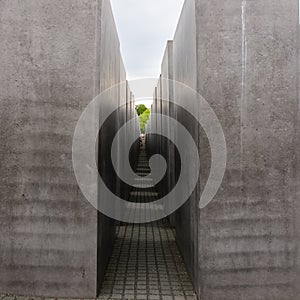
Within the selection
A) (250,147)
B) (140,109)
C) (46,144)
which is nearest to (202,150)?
(250,147)

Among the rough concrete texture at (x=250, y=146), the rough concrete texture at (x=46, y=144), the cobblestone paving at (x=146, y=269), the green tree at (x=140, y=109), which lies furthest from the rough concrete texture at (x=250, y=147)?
the green tree at (x=140, y=109)

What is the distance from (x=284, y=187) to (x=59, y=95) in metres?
2.49

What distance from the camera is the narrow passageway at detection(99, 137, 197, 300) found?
3914 millimetres

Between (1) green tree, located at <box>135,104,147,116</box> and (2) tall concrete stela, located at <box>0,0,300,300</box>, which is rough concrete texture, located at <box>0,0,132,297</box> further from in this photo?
(1) green tree, located at <box>135,104,147,116</box>

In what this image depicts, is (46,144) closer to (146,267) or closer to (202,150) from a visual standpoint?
(202,150)

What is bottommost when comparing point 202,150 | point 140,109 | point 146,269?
point 146,269

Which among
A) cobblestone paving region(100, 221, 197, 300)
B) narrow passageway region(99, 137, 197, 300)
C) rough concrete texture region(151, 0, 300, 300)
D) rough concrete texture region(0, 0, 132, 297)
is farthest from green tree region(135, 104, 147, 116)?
rough concrete texture region(151, 0, 300, 300)

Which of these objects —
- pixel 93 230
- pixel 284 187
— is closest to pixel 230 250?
pixel 284 187

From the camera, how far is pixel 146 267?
479 centimetres

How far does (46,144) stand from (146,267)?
2.15 meters

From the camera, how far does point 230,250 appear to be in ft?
12.0

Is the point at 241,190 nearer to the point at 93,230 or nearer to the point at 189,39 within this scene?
the point at 93,230

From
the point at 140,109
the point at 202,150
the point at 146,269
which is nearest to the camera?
the point at 202,150

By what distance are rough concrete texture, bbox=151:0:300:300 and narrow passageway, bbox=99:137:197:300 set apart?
1.53 ft
